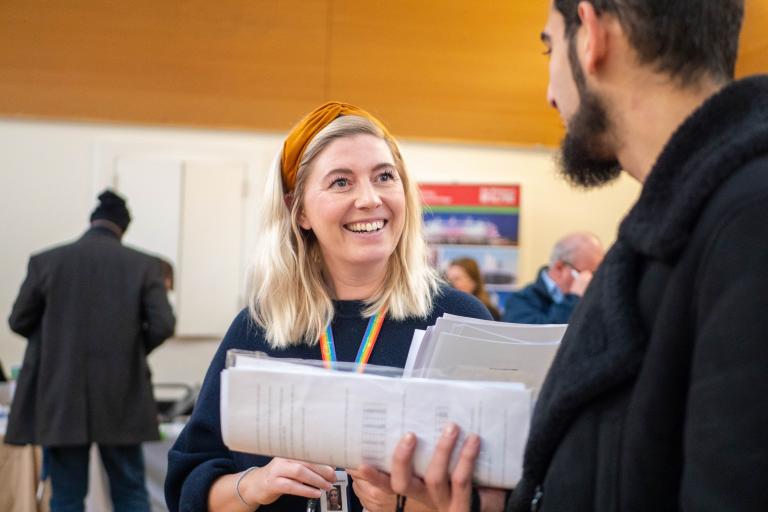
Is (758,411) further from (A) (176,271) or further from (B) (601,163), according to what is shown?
(A) (176,271)

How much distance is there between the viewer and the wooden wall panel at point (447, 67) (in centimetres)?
530

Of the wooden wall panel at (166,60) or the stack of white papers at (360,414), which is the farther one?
the wooden wall panel at (166,60)

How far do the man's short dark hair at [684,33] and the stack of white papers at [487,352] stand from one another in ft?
1.38

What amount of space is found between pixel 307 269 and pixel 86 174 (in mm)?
4519

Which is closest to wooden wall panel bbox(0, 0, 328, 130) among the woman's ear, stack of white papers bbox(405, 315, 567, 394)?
the woman's ear

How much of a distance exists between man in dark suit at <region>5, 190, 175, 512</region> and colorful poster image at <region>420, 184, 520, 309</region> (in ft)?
7.39

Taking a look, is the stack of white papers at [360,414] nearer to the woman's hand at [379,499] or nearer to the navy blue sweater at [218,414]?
the woman's hand at [379,499]

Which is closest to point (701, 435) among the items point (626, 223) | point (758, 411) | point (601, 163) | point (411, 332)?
point (758, 411)

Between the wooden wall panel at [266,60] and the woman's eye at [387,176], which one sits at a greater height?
the wooden wall panel at [266,60]

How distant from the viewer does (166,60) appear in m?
5.44

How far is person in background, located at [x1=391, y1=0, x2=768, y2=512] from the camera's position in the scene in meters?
0.72

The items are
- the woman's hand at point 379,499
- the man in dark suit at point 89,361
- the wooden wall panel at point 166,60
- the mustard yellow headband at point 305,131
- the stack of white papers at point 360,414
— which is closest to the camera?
the stack of white papers at point 360,414

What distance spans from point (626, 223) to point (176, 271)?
17.3 feet

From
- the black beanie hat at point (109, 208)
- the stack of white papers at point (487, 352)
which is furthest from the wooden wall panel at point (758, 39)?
the black beanie hat at point (109, 208)
